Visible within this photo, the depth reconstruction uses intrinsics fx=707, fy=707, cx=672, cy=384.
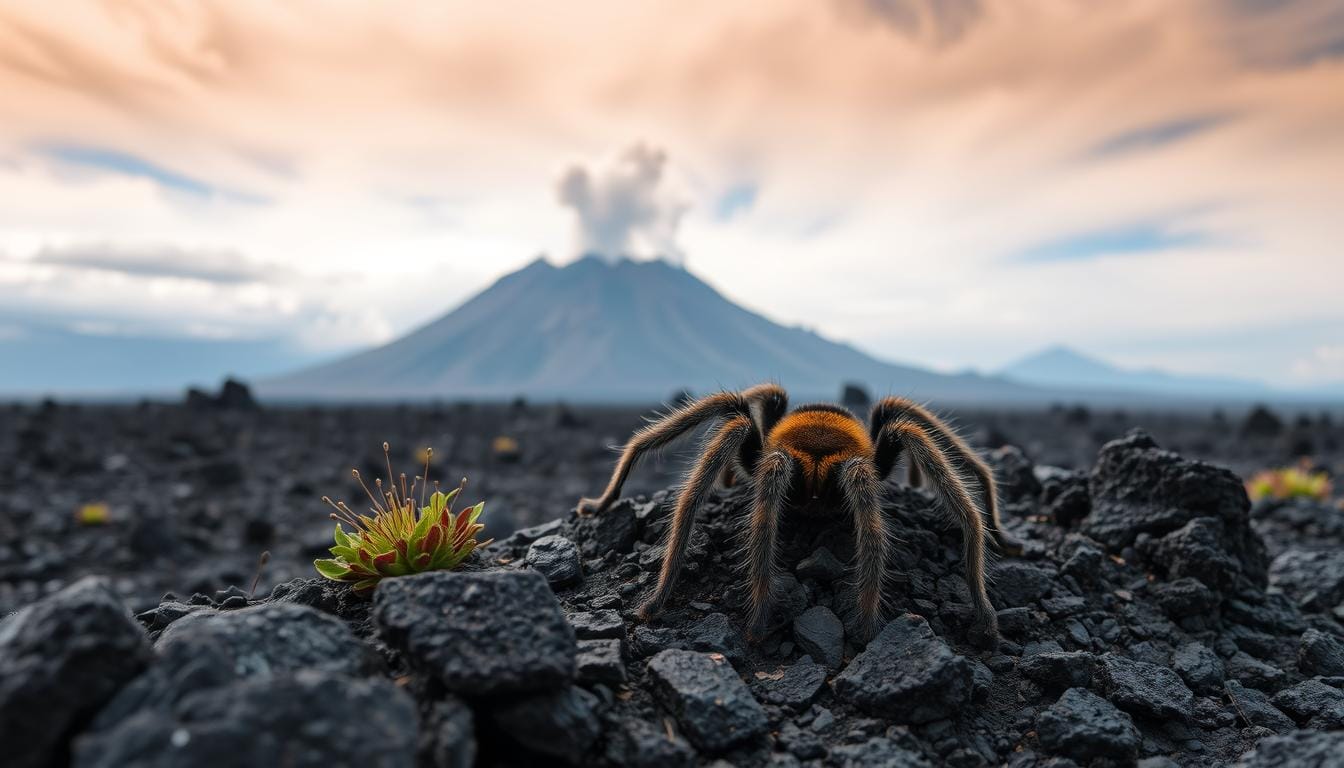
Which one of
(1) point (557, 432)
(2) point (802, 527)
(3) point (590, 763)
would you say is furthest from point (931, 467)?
(1) point (557, 432)

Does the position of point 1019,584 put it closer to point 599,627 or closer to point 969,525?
point 969,525

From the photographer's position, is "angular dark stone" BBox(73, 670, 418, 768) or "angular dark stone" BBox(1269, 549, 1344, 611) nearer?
"angular dark stone" BBox(73, 670, 418, 768)

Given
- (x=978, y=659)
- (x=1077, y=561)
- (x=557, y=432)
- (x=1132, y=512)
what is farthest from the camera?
(x=557, y=432)

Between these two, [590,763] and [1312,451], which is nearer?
[590,763]

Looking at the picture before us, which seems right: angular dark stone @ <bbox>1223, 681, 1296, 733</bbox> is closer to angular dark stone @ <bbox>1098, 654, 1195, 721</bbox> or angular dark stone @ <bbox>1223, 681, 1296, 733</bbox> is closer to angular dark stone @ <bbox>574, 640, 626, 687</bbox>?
angular dark stone @ <bbox>1098, 654, 1195, 721</bbox>

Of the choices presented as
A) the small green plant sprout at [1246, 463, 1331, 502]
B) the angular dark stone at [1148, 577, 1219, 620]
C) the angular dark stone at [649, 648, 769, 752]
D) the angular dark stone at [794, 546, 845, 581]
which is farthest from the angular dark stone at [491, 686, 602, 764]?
the small green plant sprout at [1246, 463, 1331, 502]

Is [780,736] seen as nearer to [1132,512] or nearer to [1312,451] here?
[1132,512]
